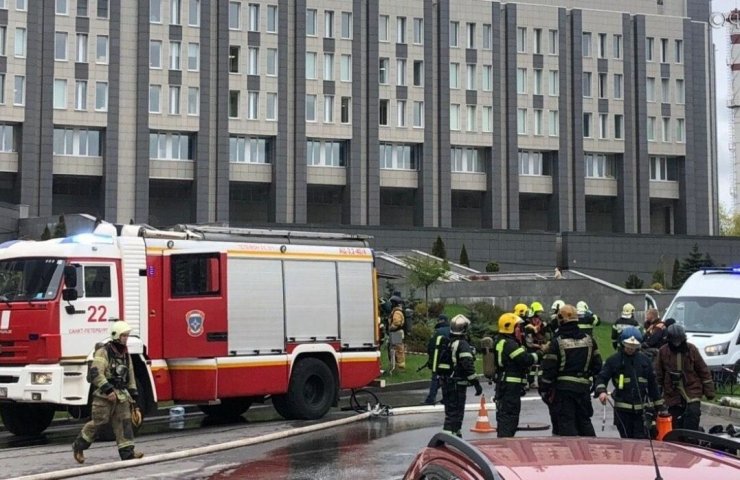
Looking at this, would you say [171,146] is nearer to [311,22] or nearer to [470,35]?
[311,22]

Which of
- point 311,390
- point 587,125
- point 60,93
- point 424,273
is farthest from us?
point 587,125

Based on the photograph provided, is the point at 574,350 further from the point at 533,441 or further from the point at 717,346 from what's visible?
the point at 717,346

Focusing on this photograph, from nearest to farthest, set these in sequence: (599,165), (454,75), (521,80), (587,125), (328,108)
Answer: (328,108)
(454,75)
(521,80)
(587,125)
(599,165)

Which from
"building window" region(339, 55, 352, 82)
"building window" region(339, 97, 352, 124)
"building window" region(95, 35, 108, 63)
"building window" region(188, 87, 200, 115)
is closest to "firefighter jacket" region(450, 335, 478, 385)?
"building window" region(188, 87, 200, 115)

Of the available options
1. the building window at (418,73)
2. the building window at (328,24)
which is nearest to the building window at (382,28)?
the building window at (418,73)

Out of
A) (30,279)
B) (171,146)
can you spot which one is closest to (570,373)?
(30,279)

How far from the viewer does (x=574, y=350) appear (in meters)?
11.4

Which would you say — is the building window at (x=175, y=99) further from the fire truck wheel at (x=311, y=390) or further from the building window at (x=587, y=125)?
the fire truck wheel at (x=311, y=390)

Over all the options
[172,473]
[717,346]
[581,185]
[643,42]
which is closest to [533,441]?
[172,473]

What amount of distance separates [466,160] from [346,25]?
1214cm

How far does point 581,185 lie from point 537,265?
9.00 meters

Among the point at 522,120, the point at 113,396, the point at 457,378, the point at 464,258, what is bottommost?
the point at 113,396

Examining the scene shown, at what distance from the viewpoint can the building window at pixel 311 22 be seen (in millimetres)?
67500

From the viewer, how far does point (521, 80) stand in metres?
72.4
